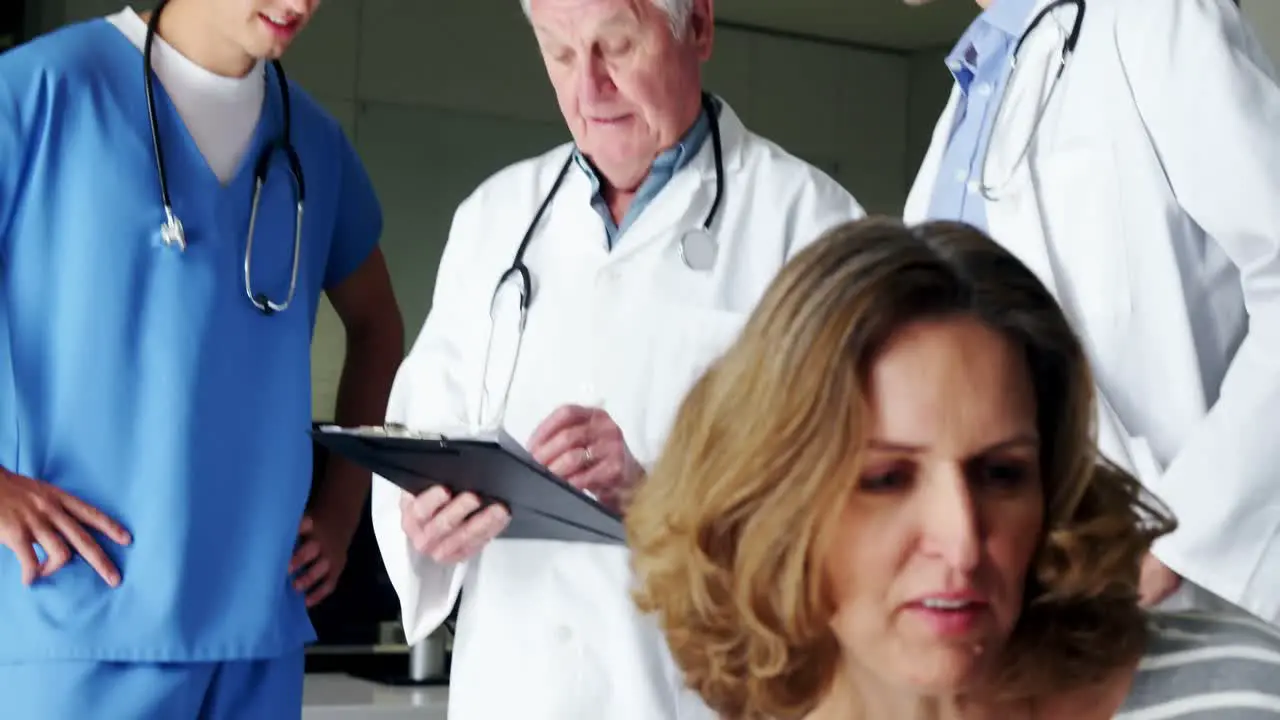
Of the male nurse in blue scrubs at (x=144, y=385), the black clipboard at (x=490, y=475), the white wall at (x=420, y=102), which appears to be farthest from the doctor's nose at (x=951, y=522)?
the white wall at (x=420, y=102)

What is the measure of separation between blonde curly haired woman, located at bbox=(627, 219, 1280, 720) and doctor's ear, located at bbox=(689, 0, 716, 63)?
2.22 feet

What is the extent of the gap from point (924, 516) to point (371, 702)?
1603 mm

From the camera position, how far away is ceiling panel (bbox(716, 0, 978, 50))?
5.34 metres

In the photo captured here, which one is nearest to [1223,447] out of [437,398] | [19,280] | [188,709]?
[437,398]

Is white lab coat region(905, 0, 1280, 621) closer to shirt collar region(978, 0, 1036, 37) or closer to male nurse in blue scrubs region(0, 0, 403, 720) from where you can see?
shirt collar region(978, 0, 1036, 37)

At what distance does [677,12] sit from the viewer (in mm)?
1530

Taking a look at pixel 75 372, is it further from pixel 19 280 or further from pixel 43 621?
pixel 43 621

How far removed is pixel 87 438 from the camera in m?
1.55

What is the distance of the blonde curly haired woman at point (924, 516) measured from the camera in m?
0.86

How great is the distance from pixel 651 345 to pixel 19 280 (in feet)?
2.01

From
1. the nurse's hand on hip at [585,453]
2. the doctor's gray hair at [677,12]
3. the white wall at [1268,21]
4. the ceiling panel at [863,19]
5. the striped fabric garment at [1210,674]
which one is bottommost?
the striped fabric garment at [1210,674]

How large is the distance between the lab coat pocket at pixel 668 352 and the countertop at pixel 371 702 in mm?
908

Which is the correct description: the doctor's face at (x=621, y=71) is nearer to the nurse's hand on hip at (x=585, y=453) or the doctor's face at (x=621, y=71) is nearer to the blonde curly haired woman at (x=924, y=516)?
the nurse's hand on hip at (x=585, y=453)

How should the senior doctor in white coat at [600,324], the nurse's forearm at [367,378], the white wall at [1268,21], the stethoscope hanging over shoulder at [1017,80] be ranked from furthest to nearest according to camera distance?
the white wall at [1268,21] < the nurse's forearm at [367,378] < the senior doctor in white coat at [600,324] < the stethoscope hanging over shoulder at [1017,80]
